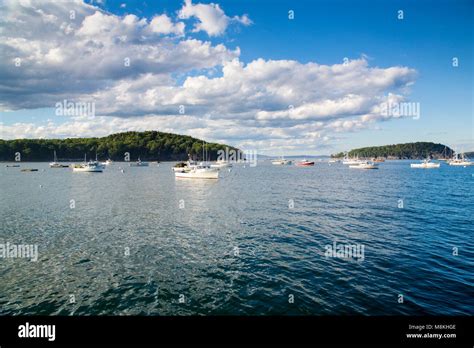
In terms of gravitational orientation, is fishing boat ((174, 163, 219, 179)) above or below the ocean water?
above

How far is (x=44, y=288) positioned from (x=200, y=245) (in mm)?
11441

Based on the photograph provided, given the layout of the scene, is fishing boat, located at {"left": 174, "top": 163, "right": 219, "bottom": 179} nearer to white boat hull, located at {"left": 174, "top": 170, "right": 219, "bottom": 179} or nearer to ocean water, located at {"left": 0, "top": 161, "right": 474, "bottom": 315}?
white boat hull, located at {"left": 174, "top": 170, "right": 219, "bottom": 179}

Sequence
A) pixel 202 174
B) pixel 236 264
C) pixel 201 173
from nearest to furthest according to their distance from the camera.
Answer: pixel 236 264 → pixel 201 173 → pixel 202 174

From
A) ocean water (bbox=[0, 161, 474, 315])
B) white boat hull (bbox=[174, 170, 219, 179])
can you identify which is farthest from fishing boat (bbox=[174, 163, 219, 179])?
ocean water (bbox=[0, 161, 474, 315])

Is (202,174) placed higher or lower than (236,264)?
higher

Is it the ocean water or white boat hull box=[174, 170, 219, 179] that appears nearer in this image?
the ocean water

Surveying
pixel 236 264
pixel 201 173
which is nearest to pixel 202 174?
pixel 201 173

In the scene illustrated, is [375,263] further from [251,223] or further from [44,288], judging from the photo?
[44,288]

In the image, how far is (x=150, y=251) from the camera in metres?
23.2

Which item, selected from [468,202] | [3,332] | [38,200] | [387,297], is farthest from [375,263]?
[38,200]

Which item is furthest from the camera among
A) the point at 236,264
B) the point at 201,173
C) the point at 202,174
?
the point at 202,174

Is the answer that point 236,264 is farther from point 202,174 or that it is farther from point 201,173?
point 202,174

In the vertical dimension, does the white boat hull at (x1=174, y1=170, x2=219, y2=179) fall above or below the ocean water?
above

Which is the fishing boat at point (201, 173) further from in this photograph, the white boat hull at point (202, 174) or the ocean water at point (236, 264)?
the ocean water at point (236, 264)
